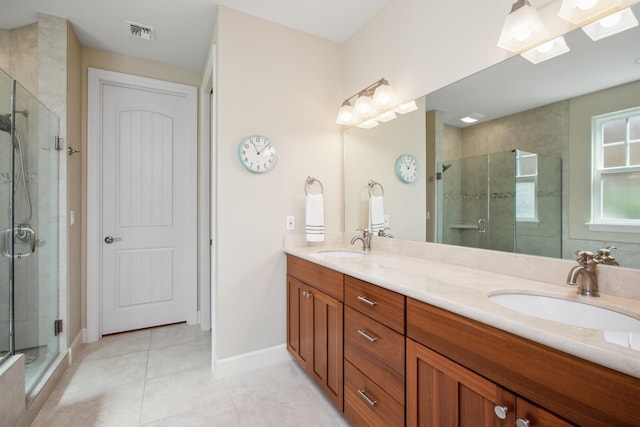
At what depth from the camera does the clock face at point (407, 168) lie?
189 cm

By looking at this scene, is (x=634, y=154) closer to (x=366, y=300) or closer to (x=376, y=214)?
(x=366, y=300)

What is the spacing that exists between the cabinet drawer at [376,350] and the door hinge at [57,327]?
2.13 m

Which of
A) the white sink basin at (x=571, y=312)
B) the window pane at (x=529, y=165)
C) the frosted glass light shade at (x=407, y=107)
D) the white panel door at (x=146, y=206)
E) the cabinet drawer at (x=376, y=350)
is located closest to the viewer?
the white sink basin at (x=571, y=312)

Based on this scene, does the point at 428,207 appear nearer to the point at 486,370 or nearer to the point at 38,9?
the point at 486,370

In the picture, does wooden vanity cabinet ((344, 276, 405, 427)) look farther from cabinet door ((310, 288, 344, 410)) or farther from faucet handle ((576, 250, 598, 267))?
faucet handle ((576, 250, 598, 267))

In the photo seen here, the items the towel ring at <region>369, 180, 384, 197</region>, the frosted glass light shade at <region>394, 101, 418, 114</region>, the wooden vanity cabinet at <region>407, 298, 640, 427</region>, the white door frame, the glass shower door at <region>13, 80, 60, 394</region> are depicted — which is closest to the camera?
the wooden vanity cabinet at <region>407, 298, 640, 427</region>

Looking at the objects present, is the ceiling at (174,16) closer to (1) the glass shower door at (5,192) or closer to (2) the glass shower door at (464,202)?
(1) the glass shower door at (5,192)

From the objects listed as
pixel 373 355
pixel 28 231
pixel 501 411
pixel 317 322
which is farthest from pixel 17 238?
pixel 501 411

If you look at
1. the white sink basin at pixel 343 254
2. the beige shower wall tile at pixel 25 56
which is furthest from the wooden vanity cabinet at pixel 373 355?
the beige shower wall tile at pixel 25 56

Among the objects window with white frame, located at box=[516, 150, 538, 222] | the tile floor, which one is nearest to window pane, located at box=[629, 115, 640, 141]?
window with white frame, located at box=[516, 150, 538, 222]

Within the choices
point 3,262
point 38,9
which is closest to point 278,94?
point 38,9

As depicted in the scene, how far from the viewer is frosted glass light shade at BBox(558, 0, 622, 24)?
3.42 ft

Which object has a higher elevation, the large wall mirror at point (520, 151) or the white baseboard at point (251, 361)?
the large wall mirror at point (520, 151)

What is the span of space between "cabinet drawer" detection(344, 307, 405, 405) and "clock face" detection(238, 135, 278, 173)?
1.19m
